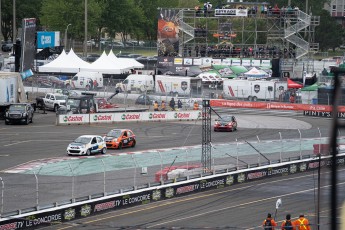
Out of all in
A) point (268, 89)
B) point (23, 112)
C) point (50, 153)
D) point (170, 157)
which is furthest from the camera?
point (268, 89)

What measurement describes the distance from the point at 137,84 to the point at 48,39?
2759cm

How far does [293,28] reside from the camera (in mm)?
77875

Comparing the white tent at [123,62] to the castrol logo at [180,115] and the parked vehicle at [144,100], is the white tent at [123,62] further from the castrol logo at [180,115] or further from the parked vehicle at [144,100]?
the castrol logo at [180,115]

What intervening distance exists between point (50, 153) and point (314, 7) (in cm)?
10399

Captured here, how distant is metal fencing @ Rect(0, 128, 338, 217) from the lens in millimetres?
25203

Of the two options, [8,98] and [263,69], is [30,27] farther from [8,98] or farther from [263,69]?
[263,69]

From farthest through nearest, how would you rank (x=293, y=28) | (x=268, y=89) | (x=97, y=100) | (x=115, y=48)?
1. (x=115, y=48)
2. (x=293, y=28)
3. (x=268, y=89)
4. (x=97, y=100)

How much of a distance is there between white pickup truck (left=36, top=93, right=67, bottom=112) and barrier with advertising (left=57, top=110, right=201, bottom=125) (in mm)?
6503

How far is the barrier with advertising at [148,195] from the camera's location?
71.0ft

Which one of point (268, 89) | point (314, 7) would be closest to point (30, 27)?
point (268, 89)

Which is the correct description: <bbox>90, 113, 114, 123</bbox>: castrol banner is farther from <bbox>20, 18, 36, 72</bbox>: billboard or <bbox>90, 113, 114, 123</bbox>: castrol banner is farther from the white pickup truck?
<bbox>20, 18, 36, 72</bbox>: billboard

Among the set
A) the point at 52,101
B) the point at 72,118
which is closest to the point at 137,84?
the point at 52,101

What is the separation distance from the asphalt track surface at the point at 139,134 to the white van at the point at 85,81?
1161 centimetres

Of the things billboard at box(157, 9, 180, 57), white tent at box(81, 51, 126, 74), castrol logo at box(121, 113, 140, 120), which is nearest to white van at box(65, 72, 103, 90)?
white tent at box(81, 51, 126, 74)
